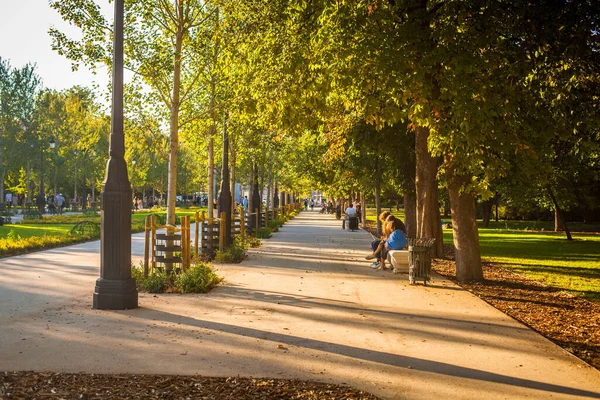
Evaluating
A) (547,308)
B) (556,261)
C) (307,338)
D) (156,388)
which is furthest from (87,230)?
(156,388)

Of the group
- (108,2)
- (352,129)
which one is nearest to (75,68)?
(108,2)

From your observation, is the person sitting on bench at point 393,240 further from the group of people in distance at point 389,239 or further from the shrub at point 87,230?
the shrub at point 87,230

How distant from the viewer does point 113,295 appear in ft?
33.3

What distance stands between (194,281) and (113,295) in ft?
7.54

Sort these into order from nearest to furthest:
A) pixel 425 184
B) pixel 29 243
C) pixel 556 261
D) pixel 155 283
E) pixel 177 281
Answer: pixel 155 283 → pixel 177 281 → pixel 425 184 → pixel 29 243 → pixel 556 261

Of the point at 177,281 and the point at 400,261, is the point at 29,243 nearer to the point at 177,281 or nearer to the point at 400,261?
the point at 177,281

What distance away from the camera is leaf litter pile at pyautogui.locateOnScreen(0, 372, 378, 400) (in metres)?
5.73

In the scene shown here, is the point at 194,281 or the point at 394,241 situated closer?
the point at 194,281

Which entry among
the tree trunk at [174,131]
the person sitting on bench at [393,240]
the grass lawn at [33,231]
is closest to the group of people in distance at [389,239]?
the person sitting on bench at [393,240]

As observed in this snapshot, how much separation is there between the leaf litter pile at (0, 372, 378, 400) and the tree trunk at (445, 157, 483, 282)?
9920 millimetres

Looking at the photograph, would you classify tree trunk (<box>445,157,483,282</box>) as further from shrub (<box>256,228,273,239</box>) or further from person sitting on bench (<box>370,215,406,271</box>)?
shrub (<box>256,228,273,239</box>)

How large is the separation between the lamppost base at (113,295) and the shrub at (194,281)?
207 cm

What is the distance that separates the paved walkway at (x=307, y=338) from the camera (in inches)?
258

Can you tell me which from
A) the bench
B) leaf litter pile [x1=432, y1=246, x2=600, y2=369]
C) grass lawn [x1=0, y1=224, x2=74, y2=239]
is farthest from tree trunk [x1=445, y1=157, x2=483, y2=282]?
grass lawn [x1=0, y1=224, x2=74, y2=239]
